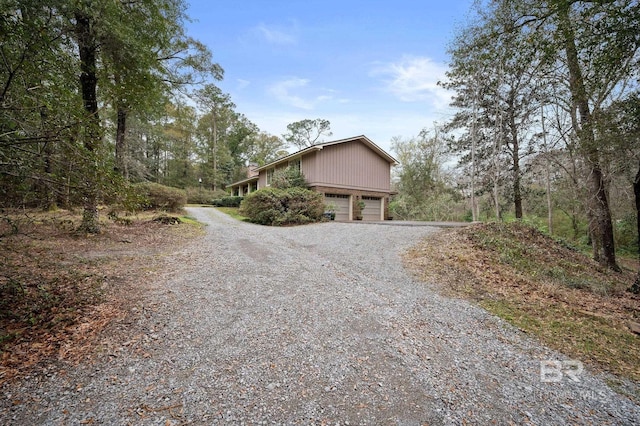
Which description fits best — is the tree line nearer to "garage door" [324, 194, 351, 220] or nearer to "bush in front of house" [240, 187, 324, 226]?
"garage door" [324, 194, 351, 220]

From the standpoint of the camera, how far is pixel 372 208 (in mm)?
18203

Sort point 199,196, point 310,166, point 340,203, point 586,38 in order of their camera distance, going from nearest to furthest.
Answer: point 586,38
point 310,166
point 340,203
point 199,196

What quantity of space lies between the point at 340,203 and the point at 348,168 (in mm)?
2365

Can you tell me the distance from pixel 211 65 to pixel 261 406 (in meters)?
12.2

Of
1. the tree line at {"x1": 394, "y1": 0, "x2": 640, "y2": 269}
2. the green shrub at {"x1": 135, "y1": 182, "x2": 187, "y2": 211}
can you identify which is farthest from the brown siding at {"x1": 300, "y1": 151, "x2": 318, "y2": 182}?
the tree line at {"x1": 394, "y1": 0, "x2": 640, "y2": 269}

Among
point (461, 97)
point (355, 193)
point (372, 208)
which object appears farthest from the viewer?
point (372, 208)

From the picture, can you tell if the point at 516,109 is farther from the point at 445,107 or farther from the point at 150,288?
the point at 150,288

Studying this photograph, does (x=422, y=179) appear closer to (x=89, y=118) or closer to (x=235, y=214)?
(x=235, y=214)

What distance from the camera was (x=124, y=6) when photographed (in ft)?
21.9

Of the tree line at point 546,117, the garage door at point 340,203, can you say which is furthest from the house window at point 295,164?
the tree line at point 546,117

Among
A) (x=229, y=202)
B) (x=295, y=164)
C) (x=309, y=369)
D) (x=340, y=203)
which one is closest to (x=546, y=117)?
(x=340, y=203)

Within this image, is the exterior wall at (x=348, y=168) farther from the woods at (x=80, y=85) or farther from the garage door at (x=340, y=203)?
the woods at (x=80, y=85)

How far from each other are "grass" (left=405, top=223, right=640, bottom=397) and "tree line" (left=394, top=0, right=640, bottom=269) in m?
1.99

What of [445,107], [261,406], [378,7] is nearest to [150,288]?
[261,406]
